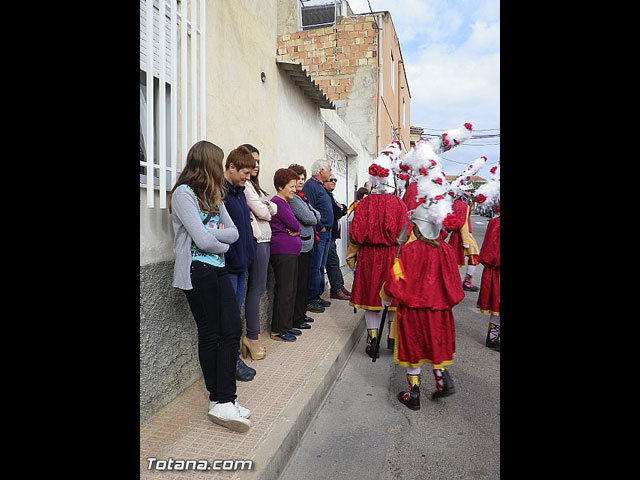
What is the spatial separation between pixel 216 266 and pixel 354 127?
1119 cm

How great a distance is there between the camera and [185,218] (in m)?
2.65

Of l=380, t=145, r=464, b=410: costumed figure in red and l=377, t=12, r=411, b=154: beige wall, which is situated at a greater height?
l=377, t=12, r=411, b=154: beige wall

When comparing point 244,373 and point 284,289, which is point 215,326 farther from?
point 284,289

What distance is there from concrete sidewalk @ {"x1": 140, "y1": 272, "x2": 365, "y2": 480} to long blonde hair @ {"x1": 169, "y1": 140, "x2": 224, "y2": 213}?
4.71 ft

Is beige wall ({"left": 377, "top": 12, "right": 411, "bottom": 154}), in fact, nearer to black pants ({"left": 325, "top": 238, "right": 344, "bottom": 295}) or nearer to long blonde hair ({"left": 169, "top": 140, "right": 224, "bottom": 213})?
black pants ({"left": 325, "top": 238, "right": 344, "bottom": 295})

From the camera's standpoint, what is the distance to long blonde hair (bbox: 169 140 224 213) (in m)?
2.77

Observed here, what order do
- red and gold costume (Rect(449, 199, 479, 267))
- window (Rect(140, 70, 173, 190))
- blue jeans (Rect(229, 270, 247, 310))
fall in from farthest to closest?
red and gold costume (Rect(449, 199, 479, 267))
blue jeans (Rect(229, 270, 247, 310))
window (Rect(140, 70, 173, 190))

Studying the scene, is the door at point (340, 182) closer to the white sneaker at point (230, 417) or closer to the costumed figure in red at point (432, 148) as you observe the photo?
the costumed figure in red at point (432, 148)

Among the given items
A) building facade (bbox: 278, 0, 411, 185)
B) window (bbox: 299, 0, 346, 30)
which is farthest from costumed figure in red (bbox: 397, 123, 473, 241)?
window (bbox: 299, 0, 346, 30)

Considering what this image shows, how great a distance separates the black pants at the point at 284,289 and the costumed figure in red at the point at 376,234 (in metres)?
0.73

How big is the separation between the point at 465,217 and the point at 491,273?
3139 mm

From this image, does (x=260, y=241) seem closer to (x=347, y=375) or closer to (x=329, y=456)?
(x=347, y=375)

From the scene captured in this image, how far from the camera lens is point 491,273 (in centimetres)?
511

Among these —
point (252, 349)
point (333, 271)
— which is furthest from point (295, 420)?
point (333, 271)
